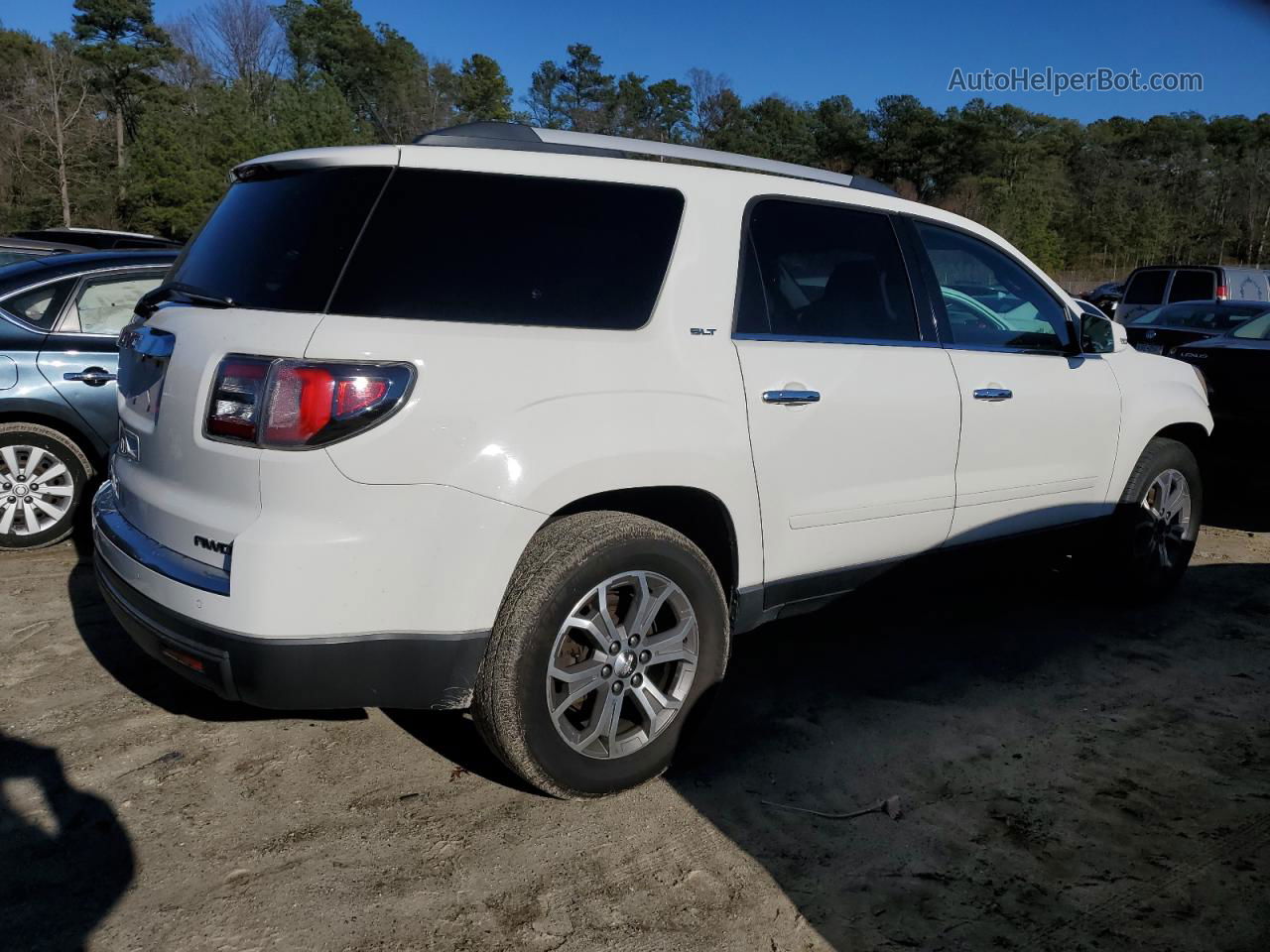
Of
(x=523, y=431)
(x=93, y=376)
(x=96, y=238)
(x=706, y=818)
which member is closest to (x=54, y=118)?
(x=96, y=238)

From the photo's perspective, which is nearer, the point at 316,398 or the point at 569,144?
the point at 316,398

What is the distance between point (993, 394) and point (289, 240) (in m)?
2.69

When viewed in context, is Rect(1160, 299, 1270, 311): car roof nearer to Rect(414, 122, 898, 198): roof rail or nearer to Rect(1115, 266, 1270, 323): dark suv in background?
Rect(1115, 266, 1270, 323): dark suv in background

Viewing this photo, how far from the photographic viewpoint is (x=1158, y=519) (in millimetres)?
5000

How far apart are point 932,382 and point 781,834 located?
5.78 ft

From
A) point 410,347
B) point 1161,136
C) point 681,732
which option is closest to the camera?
point 410,347

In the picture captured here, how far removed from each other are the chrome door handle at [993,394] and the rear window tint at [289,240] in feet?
7.85

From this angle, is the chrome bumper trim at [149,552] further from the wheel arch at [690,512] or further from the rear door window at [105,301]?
the rear door window at [105,301]

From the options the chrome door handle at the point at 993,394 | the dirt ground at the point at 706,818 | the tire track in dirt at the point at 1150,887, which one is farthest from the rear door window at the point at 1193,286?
the tire track in dirt at the point at 1150,887

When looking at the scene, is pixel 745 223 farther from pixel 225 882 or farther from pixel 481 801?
pixel 225 882

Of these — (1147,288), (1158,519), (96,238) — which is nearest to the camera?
(1158,519)

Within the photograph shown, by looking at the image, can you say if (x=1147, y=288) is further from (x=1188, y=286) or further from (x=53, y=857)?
(x=53, y=857)

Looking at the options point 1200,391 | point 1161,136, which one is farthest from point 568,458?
point 1161,136

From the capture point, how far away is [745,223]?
10.9 ft
